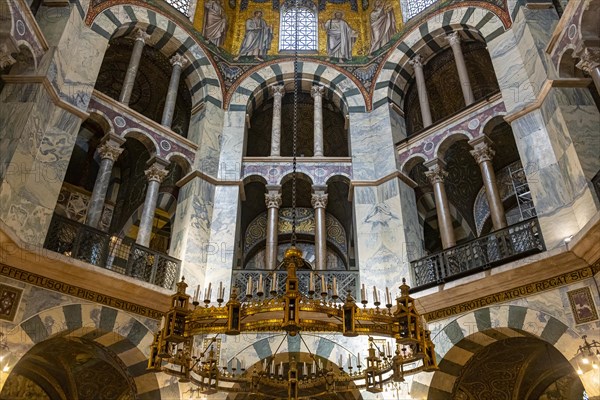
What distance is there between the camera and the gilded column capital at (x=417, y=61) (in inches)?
494

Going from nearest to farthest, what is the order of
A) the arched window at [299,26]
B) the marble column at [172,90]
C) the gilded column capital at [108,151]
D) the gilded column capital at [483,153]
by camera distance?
1. the gilded column capital at [108,151]
2. the gilded column capital at [483,153]
3. the marble column at [172,90]
4. the arched window at [299,26]

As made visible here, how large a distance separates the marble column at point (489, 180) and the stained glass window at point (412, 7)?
5.09 meters

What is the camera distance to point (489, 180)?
32.2 ft

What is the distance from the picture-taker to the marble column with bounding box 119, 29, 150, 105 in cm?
1075

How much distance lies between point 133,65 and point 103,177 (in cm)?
297

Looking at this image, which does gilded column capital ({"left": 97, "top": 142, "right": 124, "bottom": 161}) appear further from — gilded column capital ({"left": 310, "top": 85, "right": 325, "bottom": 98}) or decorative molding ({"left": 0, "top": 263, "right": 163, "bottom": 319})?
gilded column capital ({"left": 310, "top": 85, "right": 325, "bottom": 98})

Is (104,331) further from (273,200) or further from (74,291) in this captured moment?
(273,200)

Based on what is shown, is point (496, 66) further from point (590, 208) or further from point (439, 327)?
point (439, 327)

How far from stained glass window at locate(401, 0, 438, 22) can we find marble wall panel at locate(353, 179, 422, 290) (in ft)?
18.3

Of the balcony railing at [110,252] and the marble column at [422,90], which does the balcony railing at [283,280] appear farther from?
the marble column at [422,90]

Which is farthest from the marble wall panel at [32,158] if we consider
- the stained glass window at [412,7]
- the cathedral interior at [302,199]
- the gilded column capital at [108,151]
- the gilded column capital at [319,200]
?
the stained glass window at [412,7]

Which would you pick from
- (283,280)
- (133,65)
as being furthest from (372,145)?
(133,65)

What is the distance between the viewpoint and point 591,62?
7.80 metres

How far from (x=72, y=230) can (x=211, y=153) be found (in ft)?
13.0
